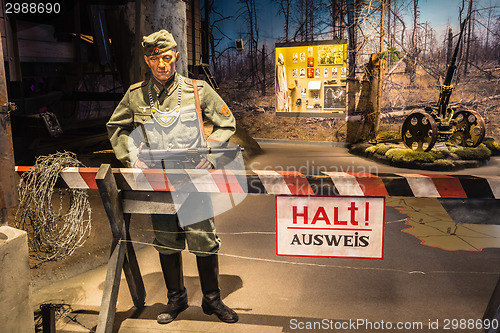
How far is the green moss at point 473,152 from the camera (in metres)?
8.22

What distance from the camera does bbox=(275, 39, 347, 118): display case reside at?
33.3ft

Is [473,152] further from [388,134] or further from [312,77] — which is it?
[312,77]

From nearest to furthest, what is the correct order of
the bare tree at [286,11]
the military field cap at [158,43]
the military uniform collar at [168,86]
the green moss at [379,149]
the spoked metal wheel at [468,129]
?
the military field cap at [158,43] < the military uniform collar at [168,86] < the spoked metal wheel at [468,129] < the green moss at [379,149] < the bare tree at [286,11]

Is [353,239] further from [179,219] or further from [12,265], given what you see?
[12,265]

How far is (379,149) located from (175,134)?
707cm

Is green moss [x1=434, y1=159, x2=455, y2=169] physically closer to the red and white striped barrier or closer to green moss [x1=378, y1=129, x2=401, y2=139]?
green moss [x1=378, y1=129, x2=401, y2=139]

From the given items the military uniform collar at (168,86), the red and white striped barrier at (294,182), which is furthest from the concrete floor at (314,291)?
the military uniform collar at (168,86)

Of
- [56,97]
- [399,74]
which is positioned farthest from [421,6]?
[56,97]

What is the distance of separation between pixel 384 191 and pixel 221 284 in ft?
4.94

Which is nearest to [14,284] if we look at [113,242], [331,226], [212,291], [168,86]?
[113,242]

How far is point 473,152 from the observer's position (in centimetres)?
828

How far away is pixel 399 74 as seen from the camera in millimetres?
10242

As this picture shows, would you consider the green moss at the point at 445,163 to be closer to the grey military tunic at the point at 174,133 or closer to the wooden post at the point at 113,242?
the grey military tunic at the point at 174,133

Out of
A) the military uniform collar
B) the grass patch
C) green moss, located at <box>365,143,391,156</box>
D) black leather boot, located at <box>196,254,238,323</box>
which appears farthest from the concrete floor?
the grass patch
